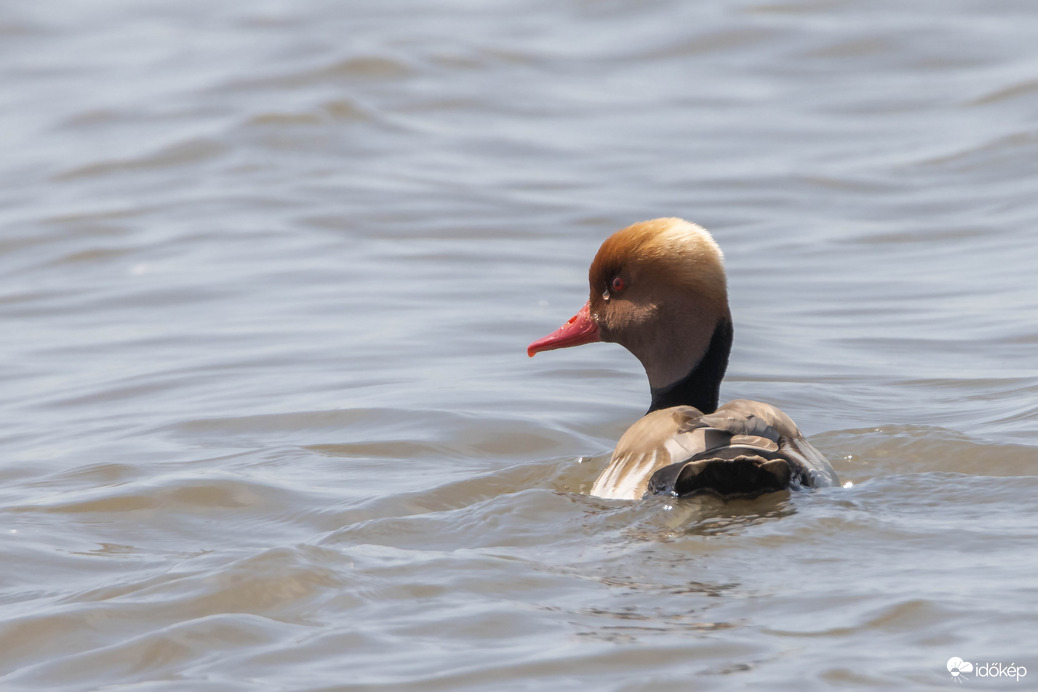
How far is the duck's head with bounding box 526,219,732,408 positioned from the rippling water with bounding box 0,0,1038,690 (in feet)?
2.43

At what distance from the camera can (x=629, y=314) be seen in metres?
6.81

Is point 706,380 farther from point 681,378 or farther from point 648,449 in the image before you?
point 648,449

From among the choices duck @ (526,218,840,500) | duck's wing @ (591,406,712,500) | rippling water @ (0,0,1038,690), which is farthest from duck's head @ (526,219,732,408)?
rippling water @ (0,0,1038,690)

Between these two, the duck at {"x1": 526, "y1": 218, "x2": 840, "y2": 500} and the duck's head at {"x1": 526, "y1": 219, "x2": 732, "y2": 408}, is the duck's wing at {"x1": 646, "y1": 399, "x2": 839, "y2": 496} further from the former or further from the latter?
the duck's head at {"x1": 526, "y1": 219, "x2": 732, "y2": 408}

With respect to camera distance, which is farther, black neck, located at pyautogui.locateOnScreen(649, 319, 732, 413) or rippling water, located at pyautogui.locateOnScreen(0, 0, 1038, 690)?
black neck, located at pyautogui.locateOnScreen(649, 319, 732, 413)

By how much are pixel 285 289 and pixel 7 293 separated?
7.86 ft

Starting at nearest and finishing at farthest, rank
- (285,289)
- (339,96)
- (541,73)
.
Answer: (285,289), (339,96), (541,73)

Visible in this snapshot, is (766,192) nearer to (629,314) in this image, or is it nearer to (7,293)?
(7,293)

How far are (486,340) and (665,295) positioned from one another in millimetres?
3686

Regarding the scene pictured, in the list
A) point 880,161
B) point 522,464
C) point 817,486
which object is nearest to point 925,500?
point 817,486

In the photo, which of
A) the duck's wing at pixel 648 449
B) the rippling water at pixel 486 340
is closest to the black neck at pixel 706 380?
the duck's wing at pixel 648 449

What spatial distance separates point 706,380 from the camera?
669 cm

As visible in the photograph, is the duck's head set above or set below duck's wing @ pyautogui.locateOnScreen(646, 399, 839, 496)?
above

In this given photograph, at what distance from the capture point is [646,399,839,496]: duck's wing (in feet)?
17.6
